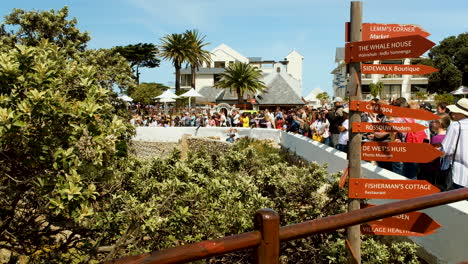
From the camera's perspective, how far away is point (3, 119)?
2.58 meters

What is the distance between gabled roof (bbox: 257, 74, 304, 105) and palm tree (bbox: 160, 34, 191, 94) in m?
10.5

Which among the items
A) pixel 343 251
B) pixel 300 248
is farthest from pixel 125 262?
pixel 300 248

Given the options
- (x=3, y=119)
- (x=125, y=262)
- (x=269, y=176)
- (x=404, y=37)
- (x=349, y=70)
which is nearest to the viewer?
(x=125, y=262)

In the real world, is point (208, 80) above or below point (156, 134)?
above

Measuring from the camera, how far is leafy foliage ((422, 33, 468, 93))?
189 feet

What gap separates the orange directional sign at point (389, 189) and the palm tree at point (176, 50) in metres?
50.4

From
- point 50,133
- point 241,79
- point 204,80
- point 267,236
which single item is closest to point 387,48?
point 267,236

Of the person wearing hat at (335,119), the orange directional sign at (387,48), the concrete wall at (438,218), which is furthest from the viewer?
the person wearing hat at (335,119)

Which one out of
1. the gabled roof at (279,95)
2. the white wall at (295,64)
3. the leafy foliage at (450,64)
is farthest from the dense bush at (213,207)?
the white wall at (295,64)

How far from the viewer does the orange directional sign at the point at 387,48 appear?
384 cm

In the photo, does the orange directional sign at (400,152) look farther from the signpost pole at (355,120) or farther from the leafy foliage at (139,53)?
the leafy foliage at (139,53)

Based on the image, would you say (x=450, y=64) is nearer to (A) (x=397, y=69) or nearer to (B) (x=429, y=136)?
(B) (x=429, y=136)

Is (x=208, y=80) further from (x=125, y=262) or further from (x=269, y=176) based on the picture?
(x=125, y=262)

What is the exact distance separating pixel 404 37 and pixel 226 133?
755 inches
